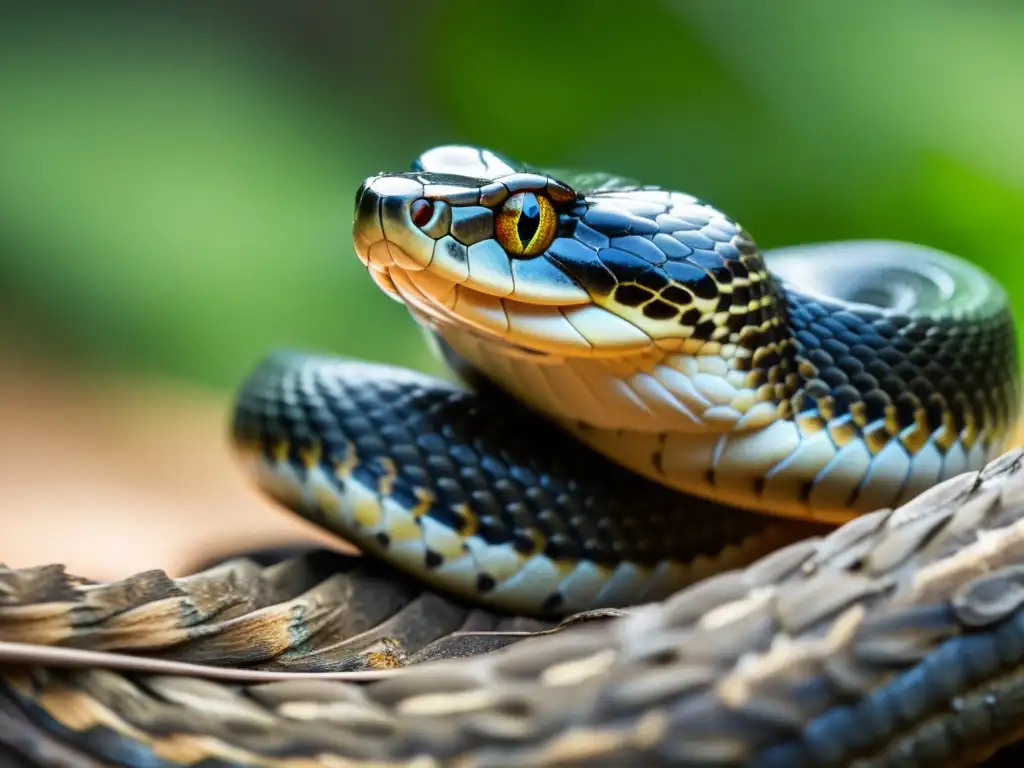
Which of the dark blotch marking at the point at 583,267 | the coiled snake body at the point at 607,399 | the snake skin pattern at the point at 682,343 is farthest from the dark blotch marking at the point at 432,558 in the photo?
the dark blotch marking at the point at 583,267

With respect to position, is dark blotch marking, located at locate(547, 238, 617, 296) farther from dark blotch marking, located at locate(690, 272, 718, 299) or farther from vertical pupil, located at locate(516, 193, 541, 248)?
dark blotch marking, located at locate(690, 272, 718, 299)

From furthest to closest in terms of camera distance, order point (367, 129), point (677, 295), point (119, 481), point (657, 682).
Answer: point (367, 129) < point (119, 481) < point (677, 295) < point (657, 682)

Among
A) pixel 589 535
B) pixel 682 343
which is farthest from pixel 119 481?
pixel 682 343

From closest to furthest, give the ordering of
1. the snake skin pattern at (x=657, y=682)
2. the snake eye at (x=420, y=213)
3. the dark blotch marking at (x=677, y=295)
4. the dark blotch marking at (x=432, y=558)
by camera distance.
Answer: the snake skin pattern at (x=657, y=682), the snake eye at (x=420, y=213), the dark blotch marking at (x=677, y=295), the dark blotch marking at (x=432, y=558)

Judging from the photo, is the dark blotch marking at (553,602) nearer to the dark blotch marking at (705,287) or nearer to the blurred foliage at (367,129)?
the dark blotch marking at (705,287)

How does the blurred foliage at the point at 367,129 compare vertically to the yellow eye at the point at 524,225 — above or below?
above

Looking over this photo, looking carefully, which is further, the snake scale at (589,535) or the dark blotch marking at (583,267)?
the dark blotch marking at (583,267)

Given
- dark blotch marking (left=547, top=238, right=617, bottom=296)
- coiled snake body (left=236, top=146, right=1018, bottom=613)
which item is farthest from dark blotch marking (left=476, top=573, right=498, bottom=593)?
dark blotch marking (left=547, top=238, right=617, bottom=296)

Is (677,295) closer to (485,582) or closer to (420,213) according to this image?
(420,213)
